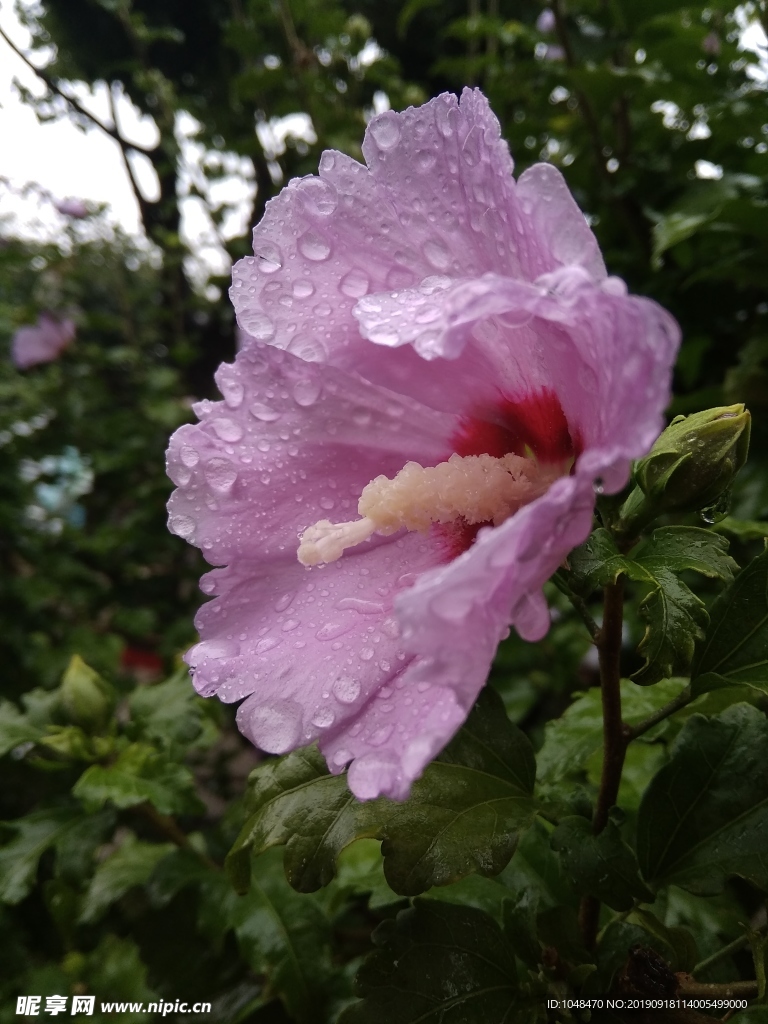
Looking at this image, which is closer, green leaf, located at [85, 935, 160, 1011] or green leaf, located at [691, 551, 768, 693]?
green leaf, located at [691, 551, 768, 693]

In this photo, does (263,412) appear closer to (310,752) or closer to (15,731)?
(310,752)

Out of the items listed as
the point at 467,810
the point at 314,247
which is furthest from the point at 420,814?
the point at 314,247

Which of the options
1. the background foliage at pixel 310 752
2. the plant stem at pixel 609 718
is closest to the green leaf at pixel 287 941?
the background foliage at pixel 310 752

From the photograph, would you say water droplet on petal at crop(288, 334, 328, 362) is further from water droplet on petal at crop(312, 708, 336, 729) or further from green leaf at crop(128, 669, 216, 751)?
green leaf at crop(128, 669, 216, 751)

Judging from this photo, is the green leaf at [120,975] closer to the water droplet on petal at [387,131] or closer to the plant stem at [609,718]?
the plant stem at [609,718]

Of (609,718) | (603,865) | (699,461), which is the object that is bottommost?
(603,865)

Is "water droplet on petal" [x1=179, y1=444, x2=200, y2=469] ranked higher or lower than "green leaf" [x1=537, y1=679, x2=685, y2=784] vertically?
higher

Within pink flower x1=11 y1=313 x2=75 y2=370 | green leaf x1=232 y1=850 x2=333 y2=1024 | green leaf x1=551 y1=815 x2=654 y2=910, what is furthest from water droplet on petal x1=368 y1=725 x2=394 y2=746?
pink flower x1=11 y1=313 x2=75 y2=370
